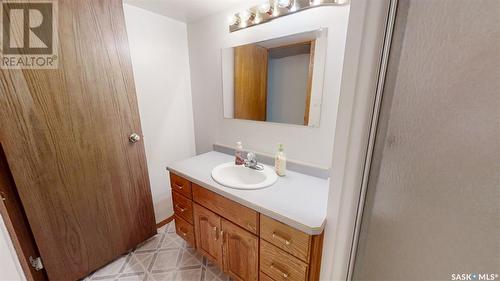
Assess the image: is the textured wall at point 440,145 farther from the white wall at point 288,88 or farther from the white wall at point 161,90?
the white wall at point 161,90

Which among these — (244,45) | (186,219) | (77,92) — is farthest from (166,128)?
(244,45)

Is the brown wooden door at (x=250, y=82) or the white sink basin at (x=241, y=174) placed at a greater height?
the brown wooden door at (x=250, y=82)

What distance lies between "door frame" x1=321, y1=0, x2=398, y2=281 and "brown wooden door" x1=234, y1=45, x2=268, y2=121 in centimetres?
78

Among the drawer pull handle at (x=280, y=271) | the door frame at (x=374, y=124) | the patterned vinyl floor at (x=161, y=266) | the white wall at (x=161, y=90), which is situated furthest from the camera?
the white wall at (x=161, y=90)

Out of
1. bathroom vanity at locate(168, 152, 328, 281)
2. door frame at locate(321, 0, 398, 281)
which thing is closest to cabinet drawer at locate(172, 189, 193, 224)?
bathroom vanity at locate(168, 152, 328, 281)

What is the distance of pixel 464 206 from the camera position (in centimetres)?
40

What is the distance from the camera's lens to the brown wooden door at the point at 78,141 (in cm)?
97

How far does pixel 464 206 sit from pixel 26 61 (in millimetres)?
1779

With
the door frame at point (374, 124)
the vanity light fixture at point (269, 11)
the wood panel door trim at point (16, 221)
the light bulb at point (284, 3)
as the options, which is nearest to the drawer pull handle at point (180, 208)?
the wood panel door trim at point (16, 221)

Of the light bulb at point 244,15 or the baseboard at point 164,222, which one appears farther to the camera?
the baseboard at point 164,222

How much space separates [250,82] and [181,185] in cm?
89

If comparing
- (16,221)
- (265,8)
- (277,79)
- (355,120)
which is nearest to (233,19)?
(265,8)

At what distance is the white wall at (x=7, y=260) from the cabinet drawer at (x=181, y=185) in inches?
31.4

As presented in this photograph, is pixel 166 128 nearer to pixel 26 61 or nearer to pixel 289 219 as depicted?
pixel 26 61
